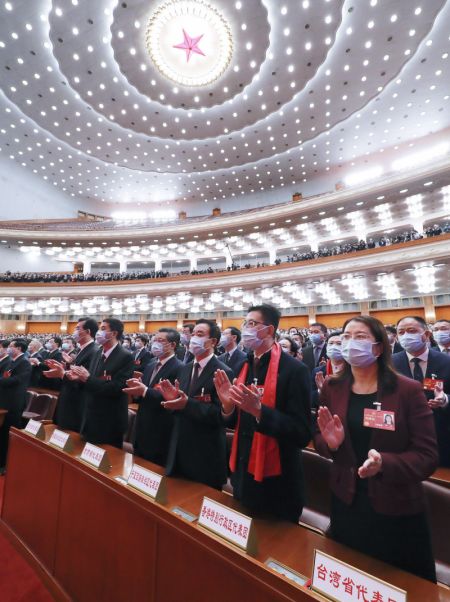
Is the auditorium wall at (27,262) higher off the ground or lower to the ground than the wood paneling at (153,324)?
higher

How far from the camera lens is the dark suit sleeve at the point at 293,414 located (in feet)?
4.42

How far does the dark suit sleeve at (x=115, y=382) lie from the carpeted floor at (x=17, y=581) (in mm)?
1117

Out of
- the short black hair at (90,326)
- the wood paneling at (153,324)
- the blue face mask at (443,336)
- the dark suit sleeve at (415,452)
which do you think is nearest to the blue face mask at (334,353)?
the blue face mask at (443,336)

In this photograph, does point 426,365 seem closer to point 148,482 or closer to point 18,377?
point 148,482

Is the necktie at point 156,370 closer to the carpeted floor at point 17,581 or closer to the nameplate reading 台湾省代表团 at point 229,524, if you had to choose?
the carpeted floor at point 17,581

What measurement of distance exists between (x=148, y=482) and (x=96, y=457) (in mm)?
478

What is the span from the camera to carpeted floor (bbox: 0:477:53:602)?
1.67 m

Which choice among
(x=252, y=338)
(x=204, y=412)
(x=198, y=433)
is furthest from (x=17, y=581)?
(x=252, y=338)

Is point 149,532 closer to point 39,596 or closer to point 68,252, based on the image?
point 39,596

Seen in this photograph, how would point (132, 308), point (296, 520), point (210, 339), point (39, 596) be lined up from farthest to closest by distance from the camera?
point (132, 308), point (210, 339), point (39, 596), point (296, 520)

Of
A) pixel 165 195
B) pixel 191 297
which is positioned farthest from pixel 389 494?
pixel 165 195

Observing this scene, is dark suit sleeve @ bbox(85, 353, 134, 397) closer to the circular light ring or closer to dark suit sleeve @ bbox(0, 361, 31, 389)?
dark suit sleeve @ bbox(0, 361, 31, 389)

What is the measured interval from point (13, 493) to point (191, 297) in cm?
1666

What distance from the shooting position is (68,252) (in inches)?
896
